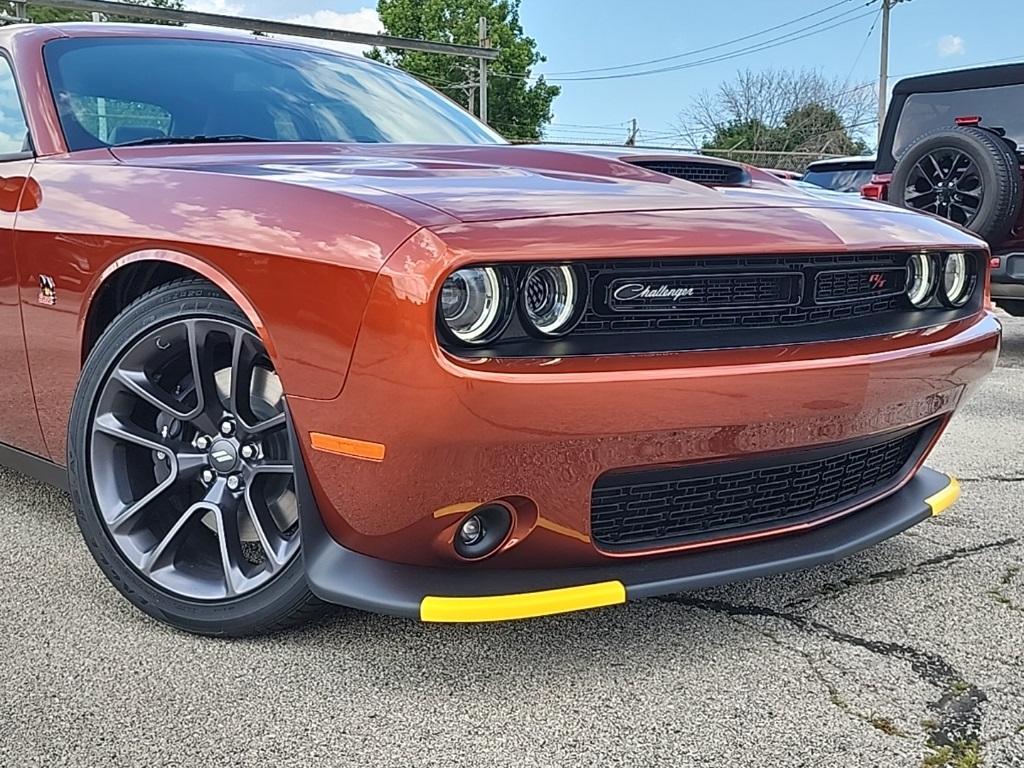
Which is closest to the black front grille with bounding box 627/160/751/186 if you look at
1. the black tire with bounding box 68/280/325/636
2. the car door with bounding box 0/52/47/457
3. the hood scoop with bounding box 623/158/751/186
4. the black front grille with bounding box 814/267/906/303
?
the hood scoop with bounding box 623/158/751/186

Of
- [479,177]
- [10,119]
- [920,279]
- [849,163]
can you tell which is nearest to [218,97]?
[10,119]

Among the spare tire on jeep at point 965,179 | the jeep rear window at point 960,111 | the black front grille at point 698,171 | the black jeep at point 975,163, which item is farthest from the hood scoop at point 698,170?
the jeep rear window at point 960,111

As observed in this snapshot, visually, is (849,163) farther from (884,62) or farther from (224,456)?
(884,62)

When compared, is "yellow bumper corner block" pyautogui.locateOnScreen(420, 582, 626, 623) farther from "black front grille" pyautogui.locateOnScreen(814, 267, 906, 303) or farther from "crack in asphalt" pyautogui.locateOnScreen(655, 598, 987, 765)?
"black front grille" pyautogui.locateOnScreen(814, 267, 906, 303)

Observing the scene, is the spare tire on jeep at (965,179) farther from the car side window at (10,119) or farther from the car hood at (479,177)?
the car side window at (10,119)

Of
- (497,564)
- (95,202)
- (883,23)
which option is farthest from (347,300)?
(883,23)

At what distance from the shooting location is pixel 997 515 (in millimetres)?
3070

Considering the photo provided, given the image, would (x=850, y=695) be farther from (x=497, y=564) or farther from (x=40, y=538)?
(x=40, y=538)

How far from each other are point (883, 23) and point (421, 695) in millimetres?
34980

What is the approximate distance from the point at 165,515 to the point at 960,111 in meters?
5.92

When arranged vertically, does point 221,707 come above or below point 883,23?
below

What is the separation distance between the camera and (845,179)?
8797 mm

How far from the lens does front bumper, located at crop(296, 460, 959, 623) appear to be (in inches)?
71.9

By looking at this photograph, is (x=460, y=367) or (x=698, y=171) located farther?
(x=698, y=171)
